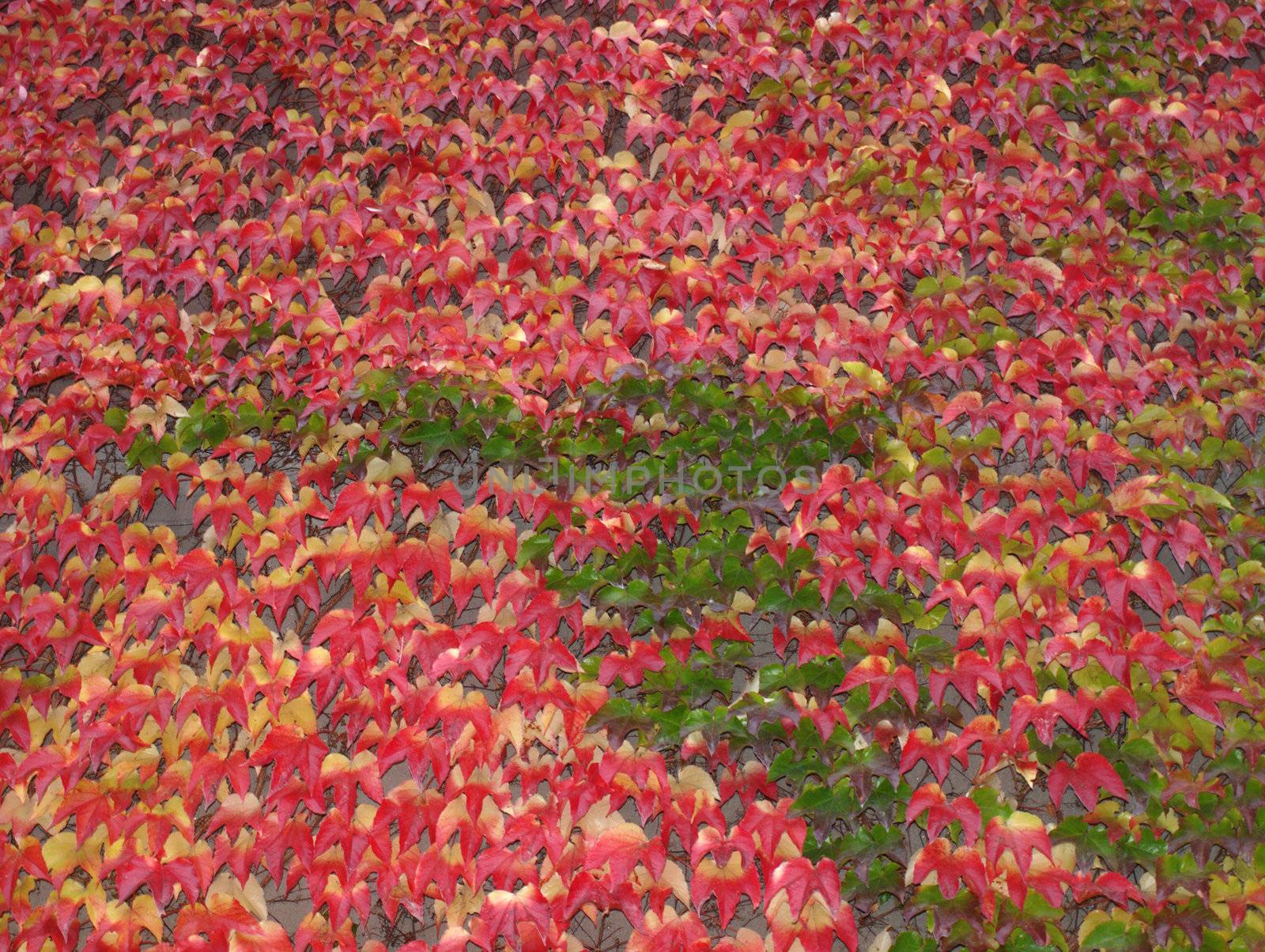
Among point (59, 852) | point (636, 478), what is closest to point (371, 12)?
point (636, 478)

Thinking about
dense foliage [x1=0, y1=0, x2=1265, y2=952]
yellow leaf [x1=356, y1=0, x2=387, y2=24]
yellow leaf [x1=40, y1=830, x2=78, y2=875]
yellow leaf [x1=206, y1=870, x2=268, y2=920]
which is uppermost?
yellow leaf [x1=356, y1=0, x2=387, y2=24]

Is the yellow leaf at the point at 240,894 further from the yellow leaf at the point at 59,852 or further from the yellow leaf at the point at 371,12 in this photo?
the yellow leaf at the point at 371,12

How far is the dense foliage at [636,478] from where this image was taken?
156cm

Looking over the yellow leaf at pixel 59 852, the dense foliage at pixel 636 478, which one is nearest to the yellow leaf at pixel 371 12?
the dense foliage at pixel 636 478

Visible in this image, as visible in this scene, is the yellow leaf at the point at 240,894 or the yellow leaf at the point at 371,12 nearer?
the yellow leaf at the point at 240,894

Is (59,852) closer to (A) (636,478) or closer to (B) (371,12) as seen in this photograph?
(A) (636,478)

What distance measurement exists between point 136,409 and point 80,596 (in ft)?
1.22

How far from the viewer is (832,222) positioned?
1.91 metres

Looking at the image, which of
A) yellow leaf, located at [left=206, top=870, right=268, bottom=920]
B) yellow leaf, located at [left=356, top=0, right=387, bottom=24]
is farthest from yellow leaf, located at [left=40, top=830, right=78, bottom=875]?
yellow leaf, located at [left=356, top=0, right=387, bottom=24]

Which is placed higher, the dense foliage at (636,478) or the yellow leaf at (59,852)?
the dense foliage at (636,478)

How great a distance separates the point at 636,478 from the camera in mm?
1735

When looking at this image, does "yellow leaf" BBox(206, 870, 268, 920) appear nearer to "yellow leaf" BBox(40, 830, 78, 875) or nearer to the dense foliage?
the dense foliage

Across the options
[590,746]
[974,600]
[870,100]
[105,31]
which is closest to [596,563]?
[590,746]

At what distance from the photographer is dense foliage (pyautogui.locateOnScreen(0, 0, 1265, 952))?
156 centimetres
